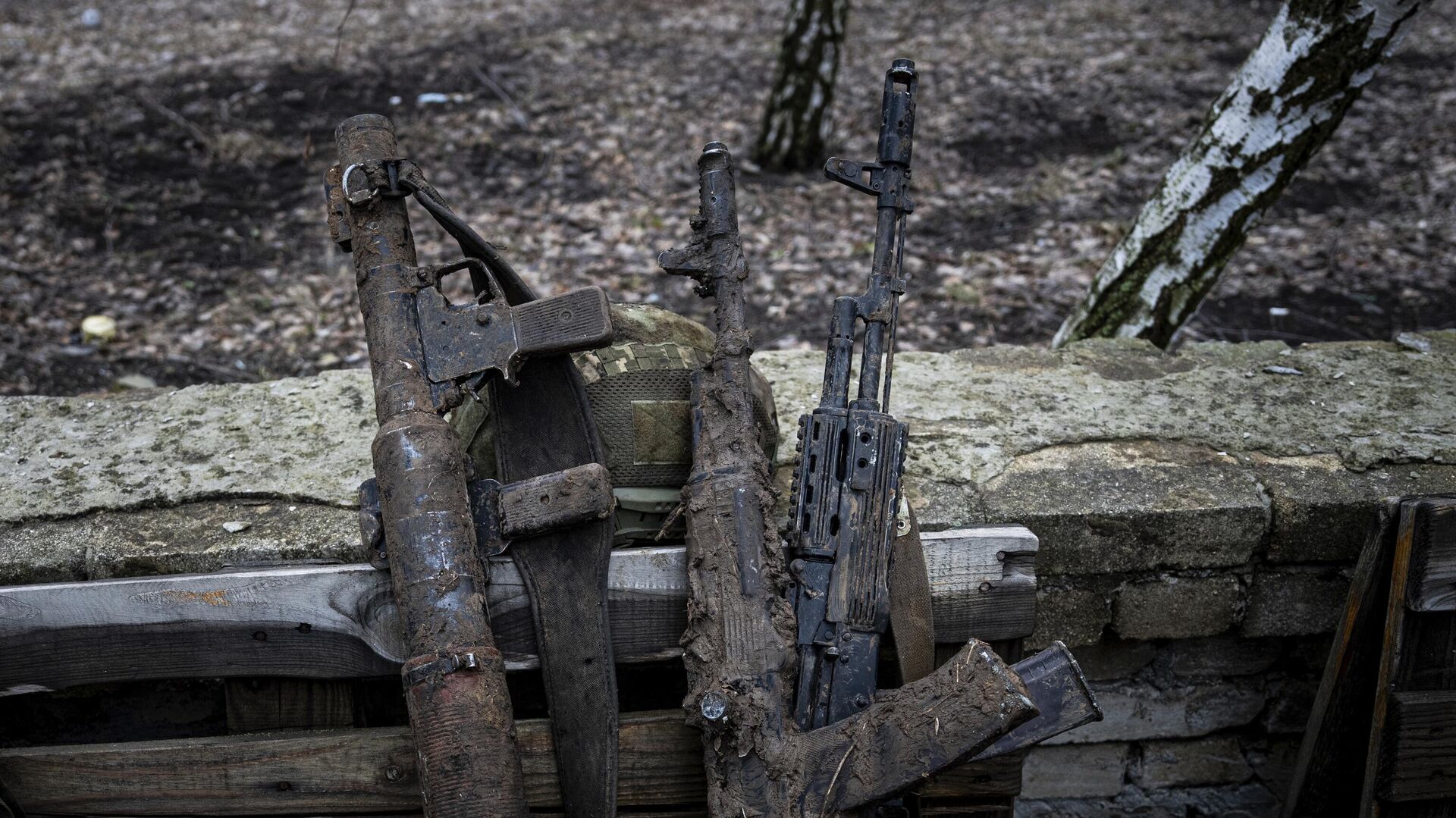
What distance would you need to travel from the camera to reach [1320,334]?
5031 mm

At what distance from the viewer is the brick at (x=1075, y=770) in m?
3.00

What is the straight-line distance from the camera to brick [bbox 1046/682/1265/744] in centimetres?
293

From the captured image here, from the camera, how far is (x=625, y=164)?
7098mm

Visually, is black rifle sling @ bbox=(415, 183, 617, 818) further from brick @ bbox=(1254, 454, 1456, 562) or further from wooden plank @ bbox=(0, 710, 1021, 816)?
brick @ bbox=(1254, 454, 1456, 562)

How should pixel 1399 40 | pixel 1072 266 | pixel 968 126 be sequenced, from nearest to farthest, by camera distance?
pixel 1399 40 → pixel 1072 266 → pixel 968 126

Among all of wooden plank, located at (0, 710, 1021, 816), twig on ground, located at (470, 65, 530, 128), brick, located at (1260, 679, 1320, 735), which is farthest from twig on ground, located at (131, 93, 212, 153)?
brick, located at (1260, 679, 1320, 735)

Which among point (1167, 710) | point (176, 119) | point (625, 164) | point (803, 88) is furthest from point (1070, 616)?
point (176, 119)

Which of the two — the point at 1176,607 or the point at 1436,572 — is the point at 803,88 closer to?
the point at 1176,607

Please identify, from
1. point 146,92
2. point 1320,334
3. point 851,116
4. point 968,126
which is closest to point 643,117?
point 851,116

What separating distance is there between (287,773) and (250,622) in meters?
0.35

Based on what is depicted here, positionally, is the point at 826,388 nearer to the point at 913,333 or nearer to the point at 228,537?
the point at 228,537

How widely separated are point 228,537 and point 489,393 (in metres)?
0.81

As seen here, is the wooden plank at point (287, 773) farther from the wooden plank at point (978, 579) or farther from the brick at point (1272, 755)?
the brick at point (1272, 755)

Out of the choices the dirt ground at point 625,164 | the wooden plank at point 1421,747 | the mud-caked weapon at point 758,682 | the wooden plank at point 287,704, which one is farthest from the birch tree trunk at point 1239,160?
the wooden plank at point 287,704
